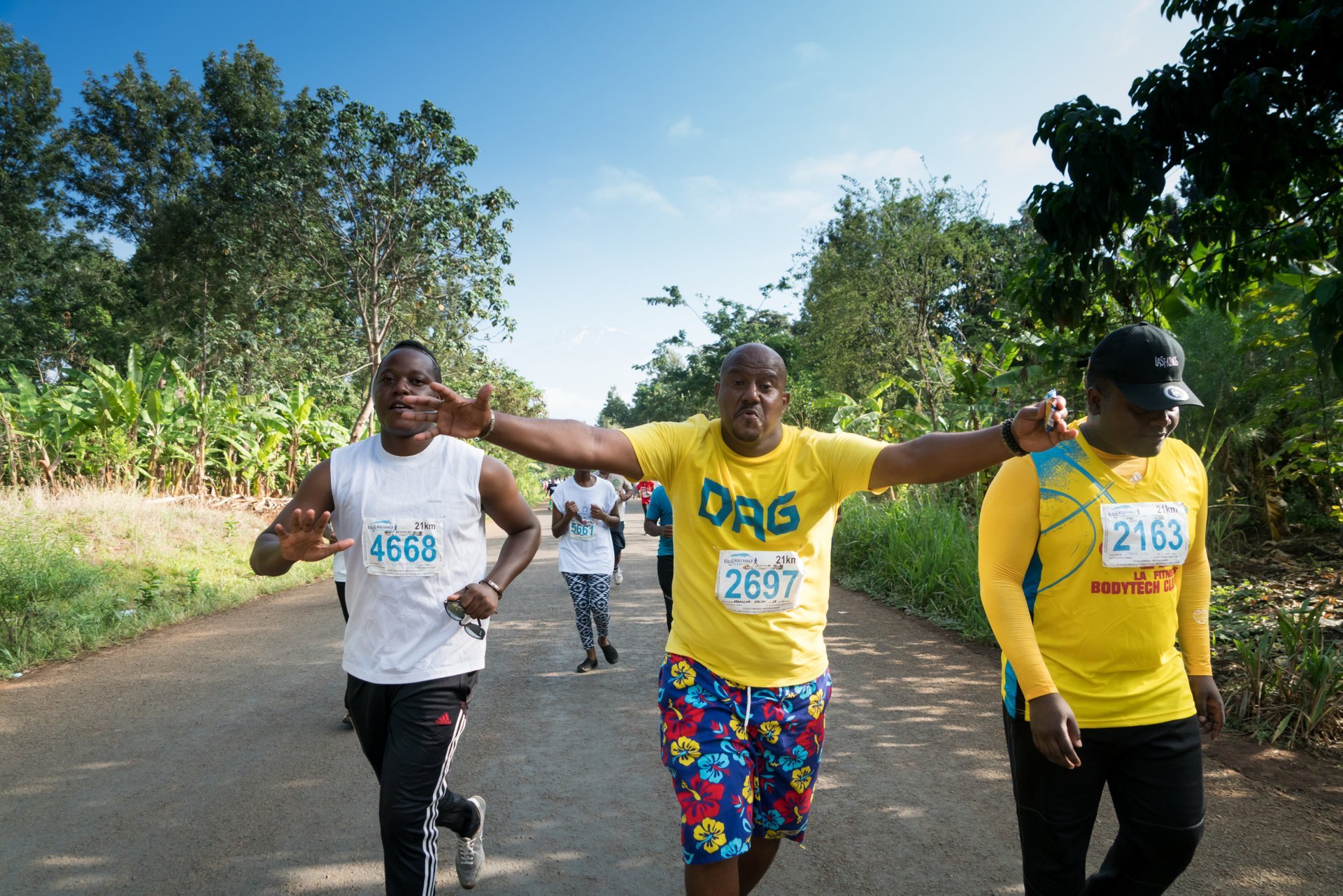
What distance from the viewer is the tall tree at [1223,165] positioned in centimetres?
342

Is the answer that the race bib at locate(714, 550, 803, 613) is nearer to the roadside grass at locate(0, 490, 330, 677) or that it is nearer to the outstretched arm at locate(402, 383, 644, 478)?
the outstretched arm at locate(402, 383, 644, 478)

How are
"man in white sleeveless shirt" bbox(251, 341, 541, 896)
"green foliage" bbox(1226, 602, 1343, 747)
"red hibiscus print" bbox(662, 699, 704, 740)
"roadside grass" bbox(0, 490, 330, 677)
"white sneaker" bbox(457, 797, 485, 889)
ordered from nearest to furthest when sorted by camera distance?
"red hibiscus print" bbox(662, 699, 704, 740) → "man in white sleeveless shirt" bbox(251, 341, 541, 896) → "white sneaker" bbox(457, 797, 485, 889) → "green foliage" bbox(1226, 602, 1343, 747) → "roadside grass" bbox(0, 490, 330, 677)

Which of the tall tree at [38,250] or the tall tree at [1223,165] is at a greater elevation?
the tall tree at [38,250]

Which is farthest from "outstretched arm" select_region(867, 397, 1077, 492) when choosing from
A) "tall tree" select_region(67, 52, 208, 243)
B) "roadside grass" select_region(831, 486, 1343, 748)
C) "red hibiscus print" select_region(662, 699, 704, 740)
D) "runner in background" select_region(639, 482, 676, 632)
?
"tall tree" select_region(67, 52, 208, 243)

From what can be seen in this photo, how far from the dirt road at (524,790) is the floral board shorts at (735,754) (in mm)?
930

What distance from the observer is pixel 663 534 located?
7047 mm

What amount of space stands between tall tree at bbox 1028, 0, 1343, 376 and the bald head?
2.17 m

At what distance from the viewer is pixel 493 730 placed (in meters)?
5.30

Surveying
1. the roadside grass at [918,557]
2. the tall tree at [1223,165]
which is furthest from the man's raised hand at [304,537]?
the roadside grass at [918,557]

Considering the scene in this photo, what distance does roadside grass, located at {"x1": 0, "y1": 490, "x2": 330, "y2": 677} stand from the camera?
790 cm

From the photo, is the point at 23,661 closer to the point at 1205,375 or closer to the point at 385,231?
the point at 1205,375

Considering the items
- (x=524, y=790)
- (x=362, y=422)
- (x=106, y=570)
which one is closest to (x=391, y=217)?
(x=362, y=422)

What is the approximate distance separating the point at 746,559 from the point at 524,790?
243cm

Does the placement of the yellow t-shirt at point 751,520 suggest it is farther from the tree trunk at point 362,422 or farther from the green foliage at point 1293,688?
the tree trunk at point 362,422
